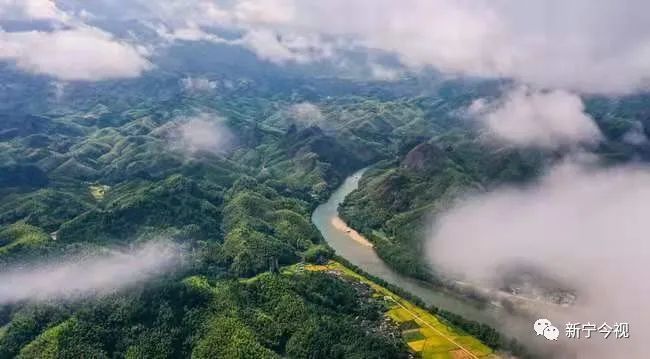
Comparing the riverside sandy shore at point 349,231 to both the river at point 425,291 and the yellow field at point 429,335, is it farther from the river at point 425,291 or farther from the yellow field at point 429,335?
the yellow field at point 429,335

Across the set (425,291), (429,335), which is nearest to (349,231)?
(425,291)

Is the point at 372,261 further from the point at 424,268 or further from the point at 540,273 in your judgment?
the point at 540,273

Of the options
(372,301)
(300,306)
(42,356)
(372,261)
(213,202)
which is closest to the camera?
(42,356)

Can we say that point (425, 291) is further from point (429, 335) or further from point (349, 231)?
point (349, 231)

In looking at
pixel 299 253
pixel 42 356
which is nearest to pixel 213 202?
pixel 299 253

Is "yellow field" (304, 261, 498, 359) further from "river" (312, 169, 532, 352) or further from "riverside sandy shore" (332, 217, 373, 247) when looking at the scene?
"riverside sandy shore" (332, 217, 373, 247)

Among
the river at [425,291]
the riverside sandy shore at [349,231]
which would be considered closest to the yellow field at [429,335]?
the river at [425,291]
